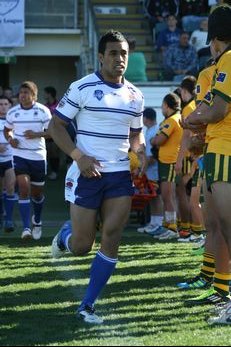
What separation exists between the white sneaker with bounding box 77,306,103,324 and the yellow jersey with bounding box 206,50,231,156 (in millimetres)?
1443

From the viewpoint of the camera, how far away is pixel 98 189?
267 inches

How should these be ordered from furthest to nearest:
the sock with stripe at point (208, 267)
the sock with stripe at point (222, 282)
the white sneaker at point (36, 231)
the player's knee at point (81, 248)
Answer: the white sneaker at point (36, 231) → the sock with stripe at point (208, 267) → the sock with stripe at point (222, 282) → the player's knee at point (81, 248)

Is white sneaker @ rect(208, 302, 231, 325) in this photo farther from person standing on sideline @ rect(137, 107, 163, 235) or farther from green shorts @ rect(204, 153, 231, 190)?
person standing on sideline @ rect(137, 107, 163, 235)

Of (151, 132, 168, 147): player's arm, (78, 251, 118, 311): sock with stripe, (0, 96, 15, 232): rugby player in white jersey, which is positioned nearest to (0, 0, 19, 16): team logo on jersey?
(0, 96, 15, 232): rugby player in white jersey

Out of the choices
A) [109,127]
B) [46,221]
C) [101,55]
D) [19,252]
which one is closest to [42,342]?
[109,127]

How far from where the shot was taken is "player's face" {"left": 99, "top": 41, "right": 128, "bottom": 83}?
682 cm

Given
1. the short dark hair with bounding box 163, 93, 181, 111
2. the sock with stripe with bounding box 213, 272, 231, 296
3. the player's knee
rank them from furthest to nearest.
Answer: the short dark hair with bounding box 163, 93, 181, 111 → the sock with stripe with bounding box 213, 272, 231, 296 → the player's knee

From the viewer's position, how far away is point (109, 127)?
6.79m

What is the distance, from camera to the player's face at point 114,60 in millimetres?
6816

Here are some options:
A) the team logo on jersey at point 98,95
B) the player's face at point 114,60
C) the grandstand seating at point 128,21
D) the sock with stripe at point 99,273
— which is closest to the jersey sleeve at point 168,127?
the player's face at point 114,60

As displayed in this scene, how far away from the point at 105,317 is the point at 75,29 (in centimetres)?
1426

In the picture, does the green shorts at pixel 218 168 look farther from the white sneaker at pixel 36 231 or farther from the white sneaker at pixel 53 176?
the white sneaker at pixel 53 176

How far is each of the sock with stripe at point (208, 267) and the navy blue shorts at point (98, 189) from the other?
1503 mm

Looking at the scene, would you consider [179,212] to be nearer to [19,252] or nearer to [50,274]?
[19,252]
